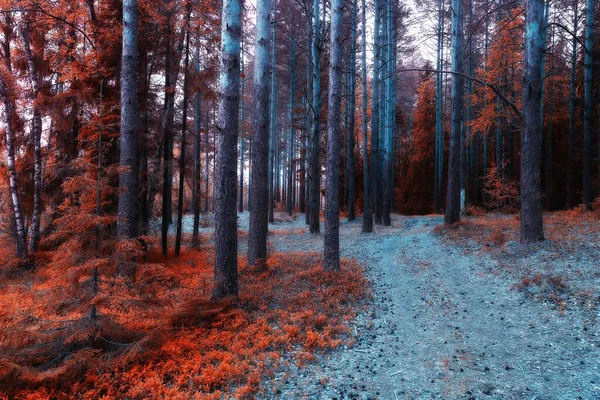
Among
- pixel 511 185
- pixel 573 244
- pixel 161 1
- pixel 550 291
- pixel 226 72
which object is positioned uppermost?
pixel 161 1

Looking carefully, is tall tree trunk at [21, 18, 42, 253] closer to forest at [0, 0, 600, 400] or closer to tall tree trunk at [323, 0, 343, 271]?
forest at [0, 0, 600, 400]

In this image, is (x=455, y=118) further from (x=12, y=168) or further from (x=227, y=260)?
(x=12, y=168)

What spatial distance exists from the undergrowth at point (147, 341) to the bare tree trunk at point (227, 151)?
620mm

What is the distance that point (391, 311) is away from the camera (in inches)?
252

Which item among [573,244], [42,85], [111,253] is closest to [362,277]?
[573,244]

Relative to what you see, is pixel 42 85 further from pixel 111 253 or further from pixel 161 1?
pixel 111 253

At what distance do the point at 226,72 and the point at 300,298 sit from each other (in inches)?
182

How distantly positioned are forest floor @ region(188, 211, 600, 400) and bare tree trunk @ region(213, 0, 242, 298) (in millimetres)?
2482

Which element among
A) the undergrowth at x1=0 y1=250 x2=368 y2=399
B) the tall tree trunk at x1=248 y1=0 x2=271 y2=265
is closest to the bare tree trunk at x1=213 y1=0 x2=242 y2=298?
the undergrowth at x1=0 y1=250 x2=368 y2=399

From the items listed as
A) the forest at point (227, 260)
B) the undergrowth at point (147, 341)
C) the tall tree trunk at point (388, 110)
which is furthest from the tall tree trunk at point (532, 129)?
the tall tree trunk at point (388, 110)

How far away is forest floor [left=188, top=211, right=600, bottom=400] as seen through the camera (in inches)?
153

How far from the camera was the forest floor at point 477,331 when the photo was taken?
12.7 ft

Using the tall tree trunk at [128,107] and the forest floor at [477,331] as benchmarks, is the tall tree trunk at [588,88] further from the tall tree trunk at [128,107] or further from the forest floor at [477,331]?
the tall tree trunk at [128,107]

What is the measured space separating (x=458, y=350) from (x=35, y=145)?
13.2 meters
